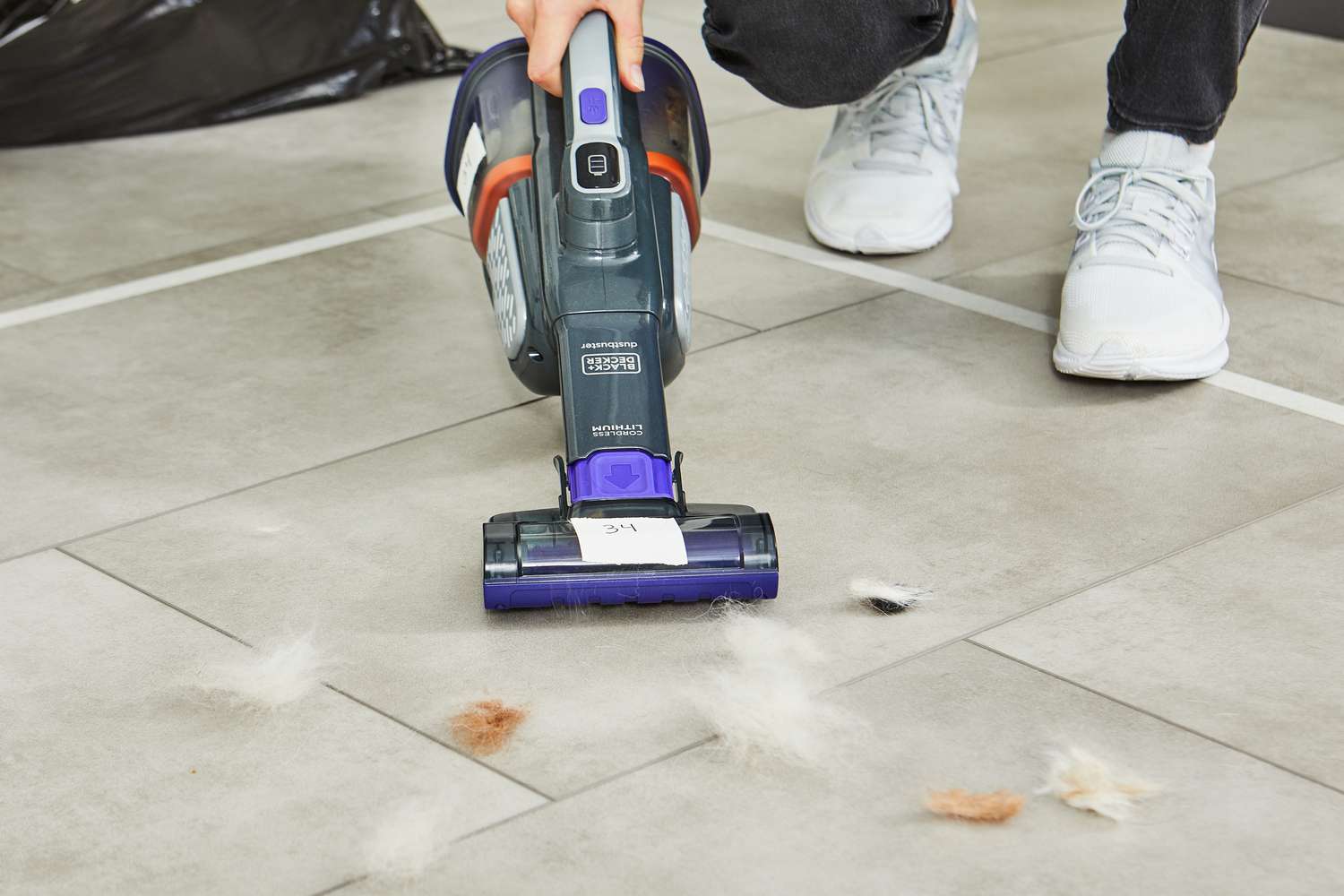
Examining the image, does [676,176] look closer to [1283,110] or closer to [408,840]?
[408,840]

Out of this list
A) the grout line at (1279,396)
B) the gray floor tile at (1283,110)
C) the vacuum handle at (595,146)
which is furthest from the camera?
the gray floor tile at (1283,110)

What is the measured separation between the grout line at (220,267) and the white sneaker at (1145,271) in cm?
88

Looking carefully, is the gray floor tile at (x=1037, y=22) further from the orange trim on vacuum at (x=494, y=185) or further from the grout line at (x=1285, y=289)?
the orange trim on vacuum at (x=494, y=185)

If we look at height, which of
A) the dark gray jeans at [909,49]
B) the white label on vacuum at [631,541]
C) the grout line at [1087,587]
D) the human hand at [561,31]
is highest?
the human hand at [561,31]

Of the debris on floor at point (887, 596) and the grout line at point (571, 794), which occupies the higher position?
the debris on floor at point (887, 596)

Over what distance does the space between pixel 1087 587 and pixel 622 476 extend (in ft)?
1.19

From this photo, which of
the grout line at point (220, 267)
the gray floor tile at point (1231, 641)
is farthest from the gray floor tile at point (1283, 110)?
the grout line at point (220, 267)

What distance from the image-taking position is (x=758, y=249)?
6.77ft

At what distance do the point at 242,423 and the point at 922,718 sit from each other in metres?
0.79

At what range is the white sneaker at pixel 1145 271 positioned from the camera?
1604mm

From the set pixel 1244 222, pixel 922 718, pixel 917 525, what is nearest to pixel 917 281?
pixel 1244 222

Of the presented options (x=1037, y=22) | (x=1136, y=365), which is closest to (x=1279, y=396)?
(x=1136, y=365)

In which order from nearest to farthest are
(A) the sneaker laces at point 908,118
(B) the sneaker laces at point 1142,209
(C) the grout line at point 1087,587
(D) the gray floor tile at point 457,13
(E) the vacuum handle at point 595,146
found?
(C) the grout line at point 1087,587, (E) the vacuum handle at point 595,146, (B) the sneaker laces at point 1142,209, (A) the sneaker laces at point 908,118, (D) the gray floor tile at point 457,13

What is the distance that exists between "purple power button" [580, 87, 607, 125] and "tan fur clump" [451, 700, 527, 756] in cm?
49
